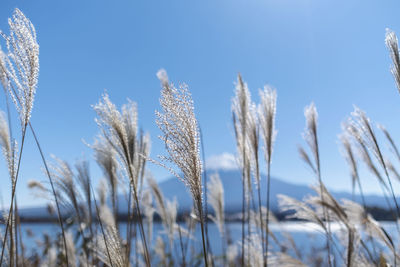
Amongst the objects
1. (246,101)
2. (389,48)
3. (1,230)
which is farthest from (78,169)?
(389,48)

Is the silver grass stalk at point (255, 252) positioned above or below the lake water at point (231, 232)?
above

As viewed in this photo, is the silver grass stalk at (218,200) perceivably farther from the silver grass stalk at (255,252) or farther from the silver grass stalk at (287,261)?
the silver grass stalk at (287,261)

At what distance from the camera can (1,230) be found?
1.74 m

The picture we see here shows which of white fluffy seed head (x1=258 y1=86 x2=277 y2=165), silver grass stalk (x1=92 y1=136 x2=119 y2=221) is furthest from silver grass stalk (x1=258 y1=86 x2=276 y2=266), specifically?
silver grass stalk (x1=92 y1=136 x2=119 y2=221)

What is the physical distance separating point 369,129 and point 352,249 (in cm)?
72

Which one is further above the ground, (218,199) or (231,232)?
(218,199)

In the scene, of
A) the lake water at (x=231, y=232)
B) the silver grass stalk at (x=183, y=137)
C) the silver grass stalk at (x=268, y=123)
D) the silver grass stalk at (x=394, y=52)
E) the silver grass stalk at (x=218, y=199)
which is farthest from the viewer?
the silver grass stalk at (x=218, y=199)

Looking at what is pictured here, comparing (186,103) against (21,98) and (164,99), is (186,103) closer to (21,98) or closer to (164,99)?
(164,99)

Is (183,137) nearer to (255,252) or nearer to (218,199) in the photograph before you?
(255,252)

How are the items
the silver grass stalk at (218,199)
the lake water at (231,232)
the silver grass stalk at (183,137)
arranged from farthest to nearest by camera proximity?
the silver grass stalk at (218,199) < the lake water at (231,232) < the silver grass stalk at (183,137)

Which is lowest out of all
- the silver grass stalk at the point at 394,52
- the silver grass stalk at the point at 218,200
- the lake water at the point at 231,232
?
the lake water at the point at 231,232

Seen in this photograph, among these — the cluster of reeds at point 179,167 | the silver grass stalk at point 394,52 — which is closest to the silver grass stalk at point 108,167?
the cluster of reeds at point 179,167

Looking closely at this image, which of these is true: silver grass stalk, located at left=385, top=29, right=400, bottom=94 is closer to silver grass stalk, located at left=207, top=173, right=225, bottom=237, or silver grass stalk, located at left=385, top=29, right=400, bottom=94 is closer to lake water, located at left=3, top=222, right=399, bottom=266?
lake water, located at left=3, top=222, right=399, bottom=266

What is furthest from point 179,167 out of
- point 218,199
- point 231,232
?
point 231,232
